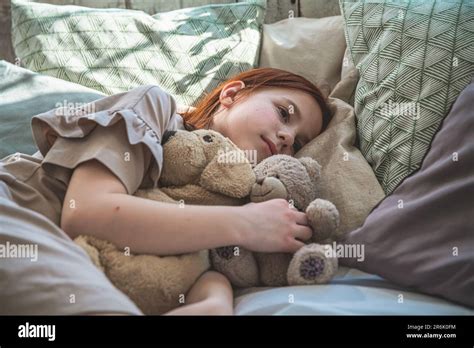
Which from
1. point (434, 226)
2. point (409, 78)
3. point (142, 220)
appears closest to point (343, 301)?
point (434, 226)

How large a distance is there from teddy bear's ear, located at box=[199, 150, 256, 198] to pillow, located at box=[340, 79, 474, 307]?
19 centimetres

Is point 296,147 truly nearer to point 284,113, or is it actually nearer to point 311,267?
point 284,113

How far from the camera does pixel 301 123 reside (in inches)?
43.1

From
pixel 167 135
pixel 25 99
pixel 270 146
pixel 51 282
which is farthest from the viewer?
pixel 25 99

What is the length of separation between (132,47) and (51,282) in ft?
2.71

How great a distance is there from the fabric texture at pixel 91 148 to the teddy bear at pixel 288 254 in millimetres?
163

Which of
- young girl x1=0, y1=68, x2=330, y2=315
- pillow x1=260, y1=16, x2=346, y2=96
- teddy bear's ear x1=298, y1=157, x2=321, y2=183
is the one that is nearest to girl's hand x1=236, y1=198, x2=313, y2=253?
young girl x1=0, y1=68, x2=330, y2=315

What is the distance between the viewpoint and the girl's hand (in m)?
0.83

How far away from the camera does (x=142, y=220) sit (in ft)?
2.54

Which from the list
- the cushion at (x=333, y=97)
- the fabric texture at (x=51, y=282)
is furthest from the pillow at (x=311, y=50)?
the fabric texture at (x=51, y=282)

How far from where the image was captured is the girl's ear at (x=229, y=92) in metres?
1.11

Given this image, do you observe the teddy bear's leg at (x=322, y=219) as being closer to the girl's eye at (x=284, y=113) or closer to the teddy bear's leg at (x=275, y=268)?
the teddy bear's leg at (x=275, y=268)
